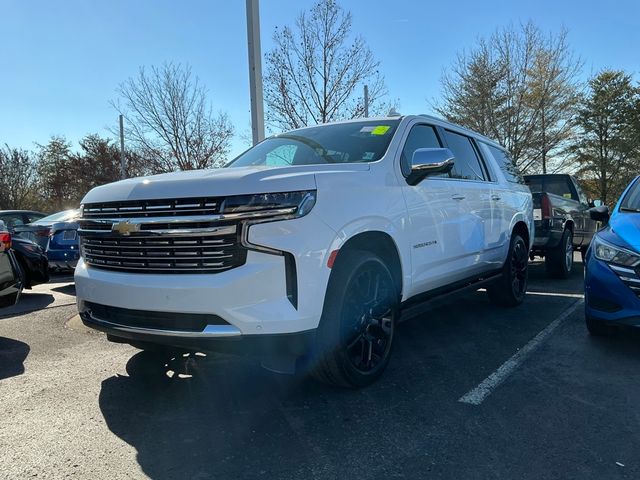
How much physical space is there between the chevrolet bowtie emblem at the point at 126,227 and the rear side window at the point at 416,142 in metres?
1.96

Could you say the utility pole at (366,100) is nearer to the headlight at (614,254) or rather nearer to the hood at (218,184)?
the headlight at (614,254)

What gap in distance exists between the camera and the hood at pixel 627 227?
4.04 meters

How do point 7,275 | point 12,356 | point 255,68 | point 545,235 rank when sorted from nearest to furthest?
point 12,356 → point 7,275 → point 545,235 → point 255,68

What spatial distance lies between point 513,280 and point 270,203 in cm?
415

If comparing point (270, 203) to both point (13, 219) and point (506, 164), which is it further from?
point (13, 219)

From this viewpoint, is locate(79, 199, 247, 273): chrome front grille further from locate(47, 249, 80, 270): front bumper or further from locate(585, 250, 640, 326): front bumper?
locate(47, 249, 80, 270): front bumper

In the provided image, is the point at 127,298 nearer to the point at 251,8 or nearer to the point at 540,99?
the point at 251,8

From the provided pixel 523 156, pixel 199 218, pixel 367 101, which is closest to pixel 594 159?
pixel 523 156

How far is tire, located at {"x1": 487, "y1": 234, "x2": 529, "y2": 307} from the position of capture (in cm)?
588

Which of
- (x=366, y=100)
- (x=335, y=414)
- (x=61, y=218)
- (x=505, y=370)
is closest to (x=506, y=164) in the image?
(x=505, y=370)

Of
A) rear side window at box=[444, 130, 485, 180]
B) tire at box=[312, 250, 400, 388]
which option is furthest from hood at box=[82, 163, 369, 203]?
rear side window at box=[444, 130, 485, 180]

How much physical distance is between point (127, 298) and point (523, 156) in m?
23.4

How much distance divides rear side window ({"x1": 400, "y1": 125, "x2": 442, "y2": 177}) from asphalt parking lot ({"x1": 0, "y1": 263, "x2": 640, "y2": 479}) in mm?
1590

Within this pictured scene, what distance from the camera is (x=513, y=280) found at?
236 inches
